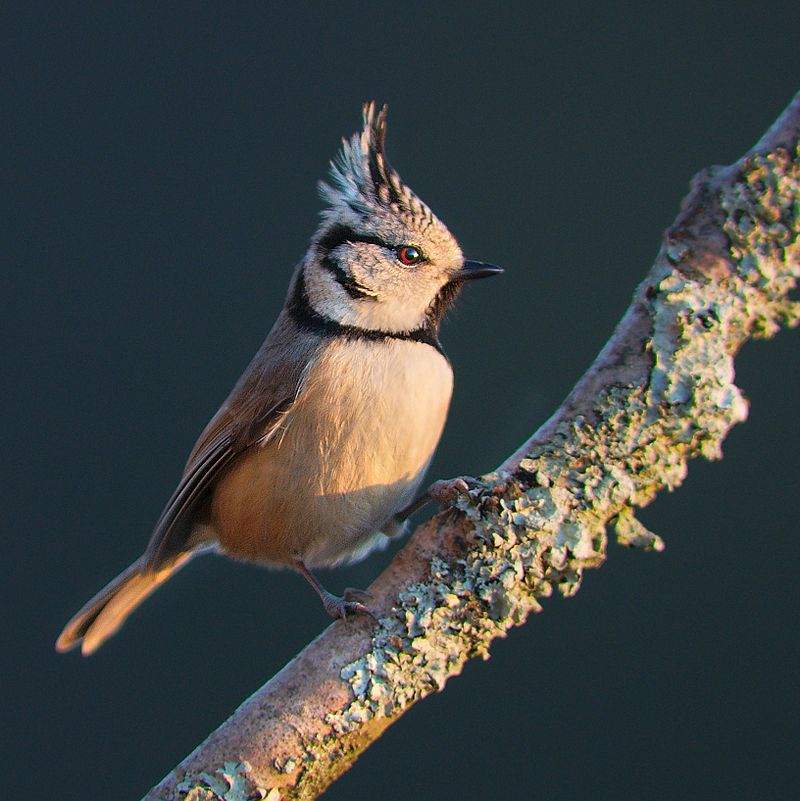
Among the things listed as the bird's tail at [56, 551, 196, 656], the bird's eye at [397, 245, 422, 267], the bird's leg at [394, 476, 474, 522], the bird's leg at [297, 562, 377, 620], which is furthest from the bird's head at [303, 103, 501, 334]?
the bird's tail at [56, 551, 196, 656]

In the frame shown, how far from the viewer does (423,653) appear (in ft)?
3.30

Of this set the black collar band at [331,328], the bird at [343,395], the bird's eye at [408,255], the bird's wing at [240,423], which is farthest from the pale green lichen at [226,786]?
the bird's eye at [408,255]

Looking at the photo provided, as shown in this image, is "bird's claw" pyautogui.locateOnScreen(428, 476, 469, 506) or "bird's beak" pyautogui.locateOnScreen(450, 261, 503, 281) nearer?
"bird's claw" pyautogui.locateOnScreen(428, 476, 469, 506)

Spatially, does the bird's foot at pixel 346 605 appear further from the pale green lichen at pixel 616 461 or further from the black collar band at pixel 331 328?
the black collar band at pixel 331 328

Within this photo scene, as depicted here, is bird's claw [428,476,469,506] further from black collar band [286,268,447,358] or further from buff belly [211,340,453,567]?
black collar band [286,268,447,358]

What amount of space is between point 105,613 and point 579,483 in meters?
0.88

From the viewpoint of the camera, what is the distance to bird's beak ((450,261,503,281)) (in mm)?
1368

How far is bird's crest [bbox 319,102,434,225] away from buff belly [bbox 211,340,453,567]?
0.21 meters

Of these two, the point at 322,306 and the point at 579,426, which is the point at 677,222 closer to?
the point at 579,426

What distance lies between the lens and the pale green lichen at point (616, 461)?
3.33 feet

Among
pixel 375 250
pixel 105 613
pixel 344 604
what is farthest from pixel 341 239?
pixel 105 613

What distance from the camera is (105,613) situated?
1477 millimetres

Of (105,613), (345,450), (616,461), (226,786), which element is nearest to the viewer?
(226,786)

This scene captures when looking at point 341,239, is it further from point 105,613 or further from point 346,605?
point 105,613
